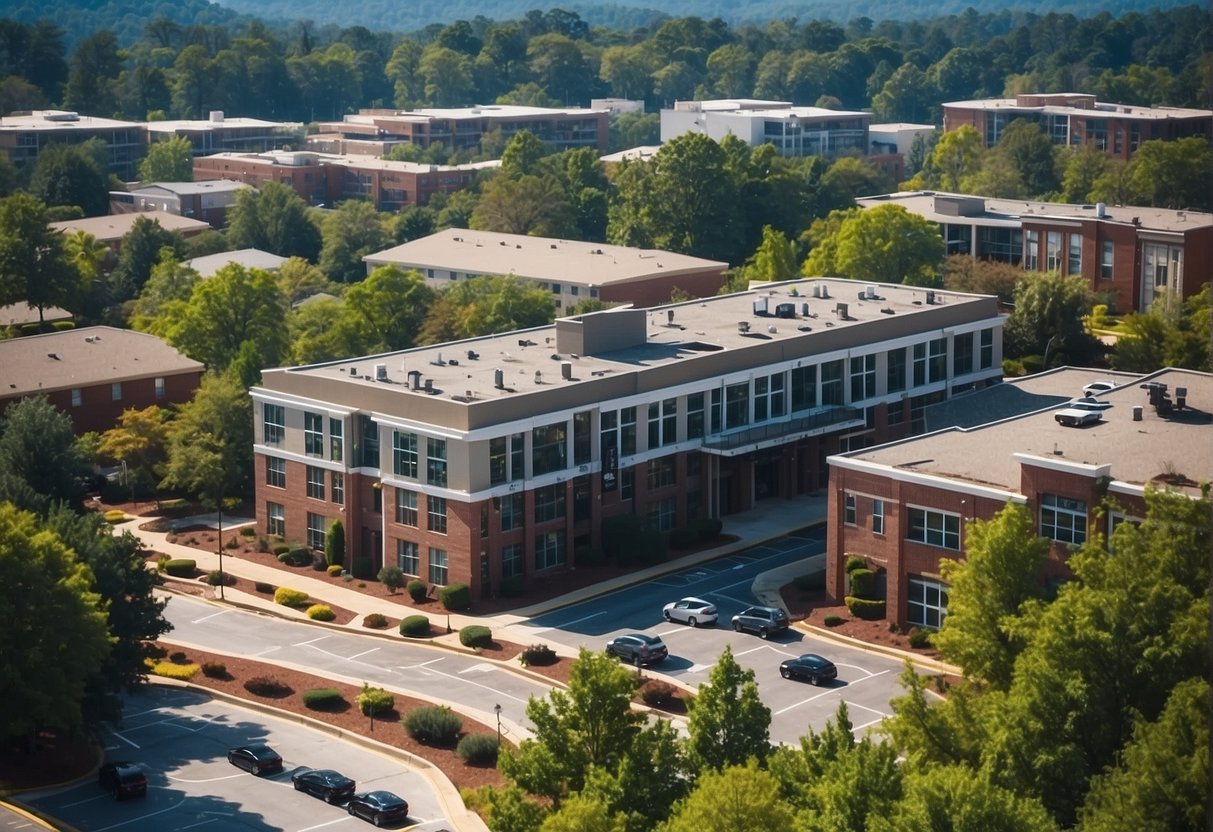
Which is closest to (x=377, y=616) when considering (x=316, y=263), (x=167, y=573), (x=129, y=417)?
(x=167, y=573)

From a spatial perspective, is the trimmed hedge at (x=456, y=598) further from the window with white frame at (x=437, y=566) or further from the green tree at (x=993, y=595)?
the green tree at (x=993, y=595)

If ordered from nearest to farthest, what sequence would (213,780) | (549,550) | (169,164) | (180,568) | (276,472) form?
(213,780)
(549,550)
(180,568)
(276,472)
(169,164)

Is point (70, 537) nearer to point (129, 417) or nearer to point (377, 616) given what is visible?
point (377, 616)

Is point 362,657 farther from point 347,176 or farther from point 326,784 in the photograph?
point 347,176

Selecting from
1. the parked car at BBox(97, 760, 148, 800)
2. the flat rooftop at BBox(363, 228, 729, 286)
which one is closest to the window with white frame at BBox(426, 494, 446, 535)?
the parked car at BBox(97, 760, 148, 800)

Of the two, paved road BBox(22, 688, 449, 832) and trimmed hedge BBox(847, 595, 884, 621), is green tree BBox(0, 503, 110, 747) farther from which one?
trimmed hedge BBox(847, 595, 884, 621)

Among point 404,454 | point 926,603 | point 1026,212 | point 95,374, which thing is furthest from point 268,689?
point 1026,212

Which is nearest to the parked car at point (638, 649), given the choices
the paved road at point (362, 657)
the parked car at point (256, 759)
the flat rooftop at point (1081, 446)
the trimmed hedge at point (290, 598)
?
the paved road at point (362, 657)
